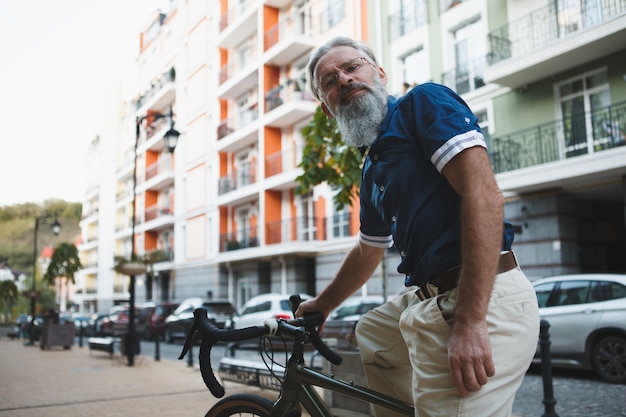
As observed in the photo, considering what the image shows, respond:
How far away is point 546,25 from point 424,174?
16.3 metres

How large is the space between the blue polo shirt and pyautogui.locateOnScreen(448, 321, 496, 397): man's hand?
25 centimetres

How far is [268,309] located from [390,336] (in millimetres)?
16592

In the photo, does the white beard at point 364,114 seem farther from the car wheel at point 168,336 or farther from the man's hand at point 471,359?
the car wheel at point 168,336

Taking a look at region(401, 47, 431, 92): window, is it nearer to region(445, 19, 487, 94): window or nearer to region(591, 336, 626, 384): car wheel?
region(445, 19, 487, 94): window

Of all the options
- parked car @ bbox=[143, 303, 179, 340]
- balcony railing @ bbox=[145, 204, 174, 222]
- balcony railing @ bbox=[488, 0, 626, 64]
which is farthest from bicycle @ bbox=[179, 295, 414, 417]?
balcony railing @ bbox=[145, 204, 174, 222]

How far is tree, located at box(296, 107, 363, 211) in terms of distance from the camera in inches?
334

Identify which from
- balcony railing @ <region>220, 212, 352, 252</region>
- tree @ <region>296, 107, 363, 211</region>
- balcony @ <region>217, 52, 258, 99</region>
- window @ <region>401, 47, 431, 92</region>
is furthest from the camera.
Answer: balcony @ <region>217, 52, 258, 99</region>

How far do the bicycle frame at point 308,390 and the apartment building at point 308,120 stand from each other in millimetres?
8052

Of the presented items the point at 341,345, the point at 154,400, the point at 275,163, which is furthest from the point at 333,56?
the point at 275,163

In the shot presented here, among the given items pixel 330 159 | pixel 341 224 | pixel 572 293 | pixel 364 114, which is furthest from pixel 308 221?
pixel 364 114

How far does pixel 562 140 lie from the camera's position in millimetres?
15508

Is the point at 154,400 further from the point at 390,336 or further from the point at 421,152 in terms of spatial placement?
the point at 421,152

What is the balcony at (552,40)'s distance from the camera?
1423 cm

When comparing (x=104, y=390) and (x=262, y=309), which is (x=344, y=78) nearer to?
(x=104, y=390)
